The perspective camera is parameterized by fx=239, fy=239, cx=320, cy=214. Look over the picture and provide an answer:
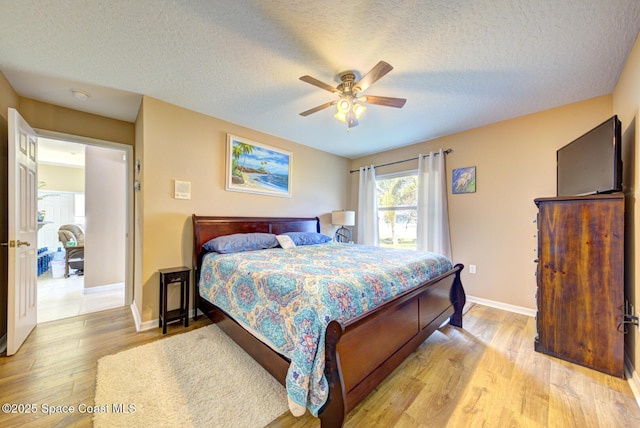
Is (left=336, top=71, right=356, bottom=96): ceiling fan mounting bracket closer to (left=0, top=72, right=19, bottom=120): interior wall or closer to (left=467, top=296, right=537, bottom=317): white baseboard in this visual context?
(left=0, top=72, right=19, bottom=120): interior wall

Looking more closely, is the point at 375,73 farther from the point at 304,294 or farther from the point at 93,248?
the point at 93,248

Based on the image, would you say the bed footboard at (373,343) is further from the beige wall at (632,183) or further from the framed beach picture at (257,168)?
the framed beach picture at (257,168)

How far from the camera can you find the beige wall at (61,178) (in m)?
5.87

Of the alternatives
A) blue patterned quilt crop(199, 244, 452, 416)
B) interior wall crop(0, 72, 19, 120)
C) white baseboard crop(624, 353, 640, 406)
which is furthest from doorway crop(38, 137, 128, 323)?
white baseboard crop(624, 353, 640, 406)

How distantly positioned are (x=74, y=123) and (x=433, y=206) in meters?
4.98

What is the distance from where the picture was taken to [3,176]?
2273 mm

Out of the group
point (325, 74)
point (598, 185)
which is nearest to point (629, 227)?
point (598, 185)

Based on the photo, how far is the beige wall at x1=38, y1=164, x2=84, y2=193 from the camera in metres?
5.87

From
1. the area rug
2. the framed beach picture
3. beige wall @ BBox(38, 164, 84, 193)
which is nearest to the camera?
the area rug

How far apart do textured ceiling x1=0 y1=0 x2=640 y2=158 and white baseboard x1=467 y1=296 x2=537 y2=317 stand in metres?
2.48

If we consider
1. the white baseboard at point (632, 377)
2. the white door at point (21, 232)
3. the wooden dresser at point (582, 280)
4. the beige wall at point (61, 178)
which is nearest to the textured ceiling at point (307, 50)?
the white door at point (21, 232)

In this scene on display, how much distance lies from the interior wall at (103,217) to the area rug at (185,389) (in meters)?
2.52

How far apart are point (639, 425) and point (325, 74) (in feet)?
10.6

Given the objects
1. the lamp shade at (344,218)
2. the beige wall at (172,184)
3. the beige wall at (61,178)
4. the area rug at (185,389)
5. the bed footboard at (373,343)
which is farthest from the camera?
the beige wall at (61,178)
